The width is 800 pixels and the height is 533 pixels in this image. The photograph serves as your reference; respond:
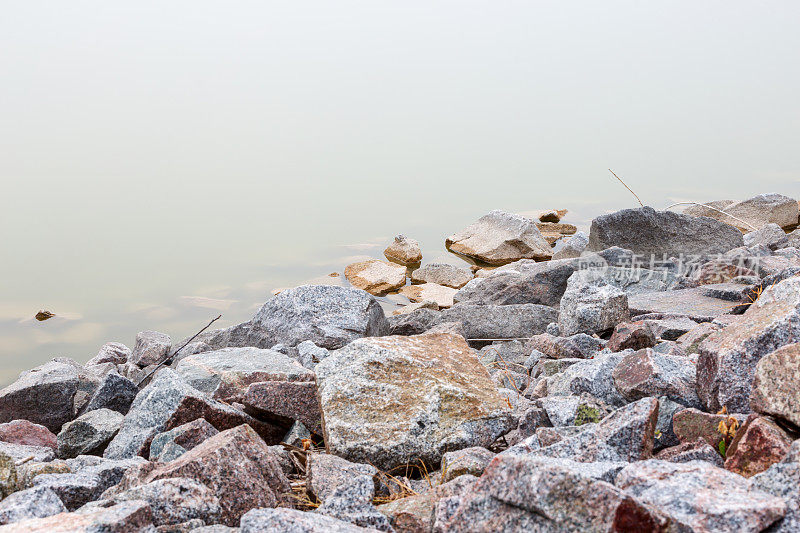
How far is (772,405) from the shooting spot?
2.33 metres

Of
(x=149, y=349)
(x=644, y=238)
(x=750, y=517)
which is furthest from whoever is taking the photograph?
(x=644, y=238)

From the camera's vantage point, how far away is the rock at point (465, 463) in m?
2.61

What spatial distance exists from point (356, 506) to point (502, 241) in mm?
13215

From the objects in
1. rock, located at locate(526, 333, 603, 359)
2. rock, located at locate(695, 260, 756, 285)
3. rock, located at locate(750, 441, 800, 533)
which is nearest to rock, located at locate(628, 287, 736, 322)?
rock, located at locate(695, 260, 756, 285)

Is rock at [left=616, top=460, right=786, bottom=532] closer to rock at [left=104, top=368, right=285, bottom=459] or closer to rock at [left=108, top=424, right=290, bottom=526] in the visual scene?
rock at [left=108, top=424, right=290, bottom=526]

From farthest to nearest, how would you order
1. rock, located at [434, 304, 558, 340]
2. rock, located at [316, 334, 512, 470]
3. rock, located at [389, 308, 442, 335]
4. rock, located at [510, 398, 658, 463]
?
rock, located at [389, 308, 442, 335] < rock, located at [434, 304, 558, 340] < rock, located at [316, 334, 512, 470] < rock, located at [510, 398, 658, 463]

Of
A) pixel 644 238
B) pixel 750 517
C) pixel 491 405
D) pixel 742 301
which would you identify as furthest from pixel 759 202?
pixel 750 517

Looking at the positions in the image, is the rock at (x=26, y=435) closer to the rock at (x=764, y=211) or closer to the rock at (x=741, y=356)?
the rock at (x=741, y=356)

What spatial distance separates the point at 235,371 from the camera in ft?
14.8

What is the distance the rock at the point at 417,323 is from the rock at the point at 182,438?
3588mm

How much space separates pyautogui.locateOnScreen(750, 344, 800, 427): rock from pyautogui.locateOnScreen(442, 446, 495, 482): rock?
1044 mm

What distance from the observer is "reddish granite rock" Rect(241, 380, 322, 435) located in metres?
3.48

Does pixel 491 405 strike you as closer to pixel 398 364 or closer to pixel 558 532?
pixel 398 364

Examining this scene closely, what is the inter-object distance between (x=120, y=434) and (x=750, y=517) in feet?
11.1
